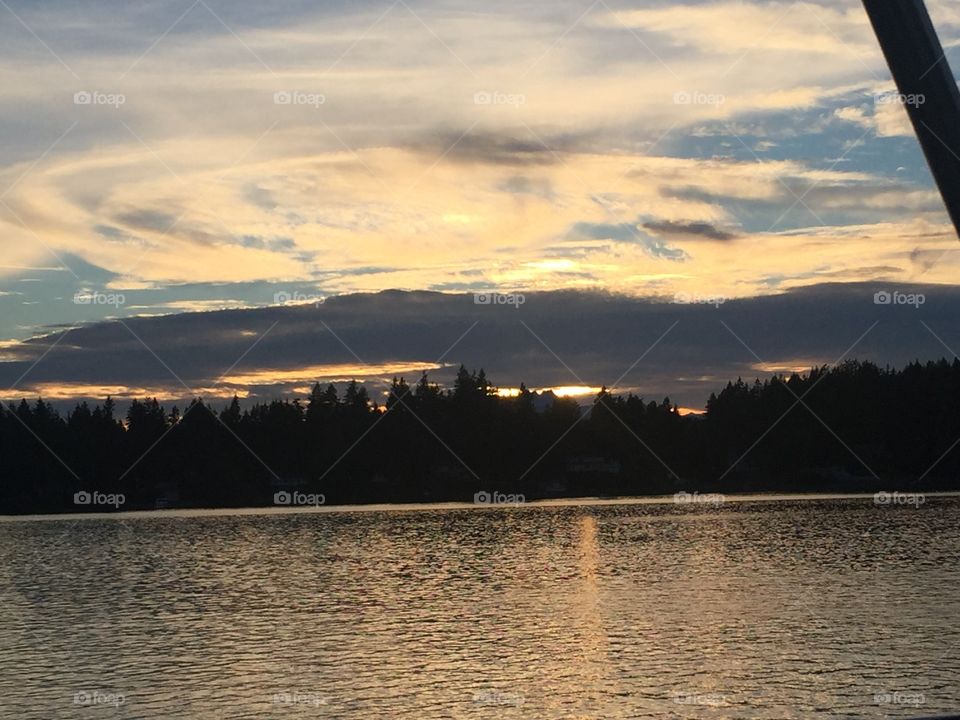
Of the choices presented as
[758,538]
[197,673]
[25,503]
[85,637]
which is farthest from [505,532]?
[25,503]

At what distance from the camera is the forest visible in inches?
5217

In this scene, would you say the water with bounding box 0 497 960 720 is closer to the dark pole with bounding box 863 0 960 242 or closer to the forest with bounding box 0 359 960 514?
the dark pole with bounding box 863 0 960 242

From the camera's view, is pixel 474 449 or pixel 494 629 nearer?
pixel 494 629

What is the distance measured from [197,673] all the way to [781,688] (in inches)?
499

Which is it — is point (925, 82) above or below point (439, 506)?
above

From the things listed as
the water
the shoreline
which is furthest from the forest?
the water

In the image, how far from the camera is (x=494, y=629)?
32406 mm

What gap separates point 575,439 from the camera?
144875 millimetres

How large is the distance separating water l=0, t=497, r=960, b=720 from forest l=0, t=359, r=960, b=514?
63.5 meters

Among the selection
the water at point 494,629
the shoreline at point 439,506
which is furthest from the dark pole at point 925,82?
the shoreline at point 439,506

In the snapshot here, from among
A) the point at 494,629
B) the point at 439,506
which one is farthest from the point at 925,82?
the point at 439,506

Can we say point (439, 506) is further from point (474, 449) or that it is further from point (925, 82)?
point (925, 82)

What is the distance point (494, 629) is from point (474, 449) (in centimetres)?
10477

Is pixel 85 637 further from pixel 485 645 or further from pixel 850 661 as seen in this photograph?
pixel 850 661
